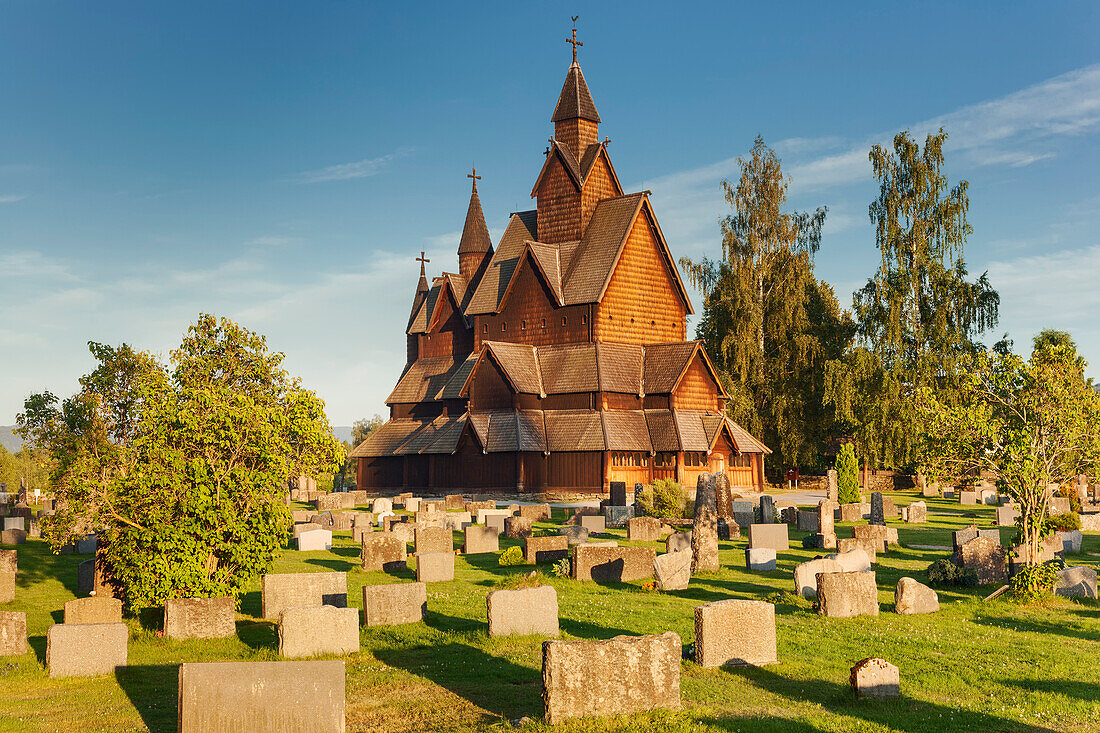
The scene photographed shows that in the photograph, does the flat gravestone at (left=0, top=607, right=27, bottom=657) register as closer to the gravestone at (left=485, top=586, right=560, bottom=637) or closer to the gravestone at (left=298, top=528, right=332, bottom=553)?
the gravestone at (left=485, top=586, right=560, bottom=637)

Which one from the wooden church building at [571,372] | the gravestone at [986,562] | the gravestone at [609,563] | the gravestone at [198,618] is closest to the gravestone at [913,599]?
the gravestone at [986,562]

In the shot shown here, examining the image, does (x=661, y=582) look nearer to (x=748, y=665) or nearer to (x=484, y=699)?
(x=748, y=665)

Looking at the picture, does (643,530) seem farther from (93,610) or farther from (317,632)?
(93,610)

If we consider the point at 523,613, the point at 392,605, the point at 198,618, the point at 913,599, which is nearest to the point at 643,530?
the point at 913,599

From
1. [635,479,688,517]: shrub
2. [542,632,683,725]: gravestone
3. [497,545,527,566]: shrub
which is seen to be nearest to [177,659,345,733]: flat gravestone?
[542,632,683,725]: gravestone

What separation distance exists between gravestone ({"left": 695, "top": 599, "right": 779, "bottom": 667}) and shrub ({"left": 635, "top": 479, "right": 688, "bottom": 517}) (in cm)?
2138

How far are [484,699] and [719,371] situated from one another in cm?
5111

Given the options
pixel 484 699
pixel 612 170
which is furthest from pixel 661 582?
pixel 612 170

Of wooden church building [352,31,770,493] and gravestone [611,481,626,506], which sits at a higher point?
wooden church building [352,31,770,493]

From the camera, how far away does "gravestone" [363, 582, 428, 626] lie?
15.2 meters

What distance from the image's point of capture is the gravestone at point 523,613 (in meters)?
13.7

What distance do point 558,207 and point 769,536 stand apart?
120 ft

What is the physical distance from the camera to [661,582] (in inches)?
720

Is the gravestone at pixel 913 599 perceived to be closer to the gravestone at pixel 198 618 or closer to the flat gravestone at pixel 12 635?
the gravestone at pixel 198 618
